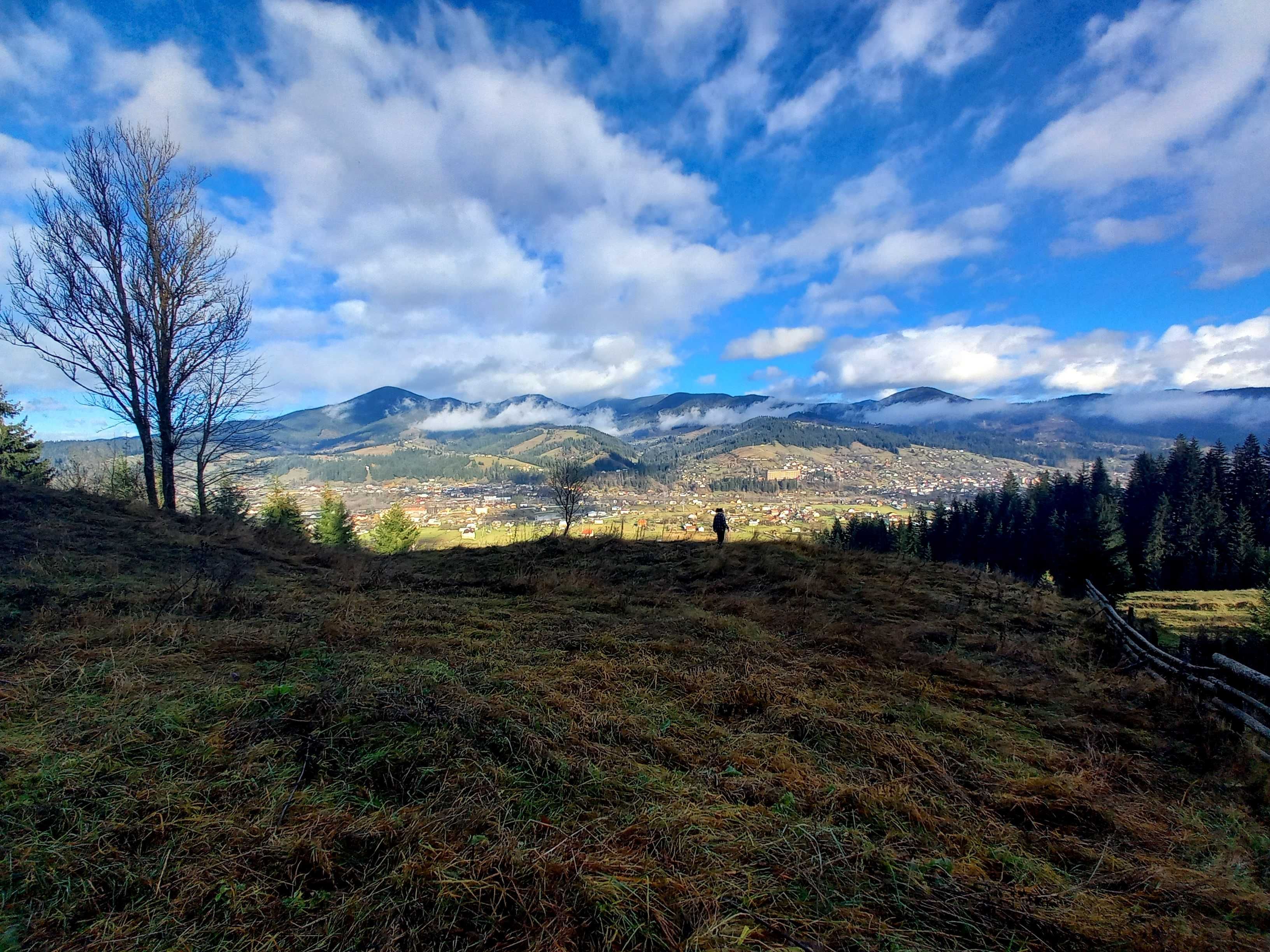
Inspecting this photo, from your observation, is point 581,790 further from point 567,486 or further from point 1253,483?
point 1253,483

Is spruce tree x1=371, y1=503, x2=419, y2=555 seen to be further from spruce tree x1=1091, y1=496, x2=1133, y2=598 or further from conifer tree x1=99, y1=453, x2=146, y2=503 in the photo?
spruce tree x1=1091, y1=496, x2=1133, y2=598

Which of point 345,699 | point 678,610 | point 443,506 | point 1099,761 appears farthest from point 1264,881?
point 443,506

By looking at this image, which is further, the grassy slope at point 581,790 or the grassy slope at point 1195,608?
the grassy slope at point 1195,608

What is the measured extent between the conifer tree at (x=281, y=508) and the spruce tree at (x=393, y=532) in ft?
13.9

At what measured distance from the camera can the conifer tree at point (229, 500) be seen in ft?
67.0

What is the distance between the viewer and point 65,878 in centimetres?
182

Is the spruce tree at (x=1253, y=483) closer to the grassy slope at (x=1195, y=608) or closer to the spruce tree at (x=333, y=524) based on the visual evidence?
the grassy slope at (x=1195, y=608)

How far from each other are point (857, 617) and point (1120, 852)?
4.15 m

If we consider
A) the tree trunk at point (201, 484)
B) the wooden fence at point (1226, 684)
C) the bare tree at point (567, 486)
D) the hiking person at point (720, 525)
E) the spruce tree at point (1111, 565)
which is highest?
the tree trunk at point (201, 484)

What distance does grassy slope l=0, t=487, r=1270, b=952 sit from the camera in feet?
5.93

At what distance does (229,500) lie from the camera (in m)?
23.0

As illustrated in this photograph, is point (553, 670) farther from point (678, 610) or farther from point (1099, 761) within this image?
point (1099, 761)

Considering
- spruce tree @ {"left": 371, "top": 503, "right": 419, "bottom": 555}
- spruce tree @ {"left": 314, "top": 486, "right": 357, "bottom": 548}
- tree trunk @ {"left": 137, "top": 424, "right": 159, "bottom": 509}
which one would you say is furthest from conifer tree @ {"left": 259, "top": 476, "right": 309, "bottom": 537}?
tree trunk @ {"left": 137, "top": 424, "right": 159, "bottom": 509}

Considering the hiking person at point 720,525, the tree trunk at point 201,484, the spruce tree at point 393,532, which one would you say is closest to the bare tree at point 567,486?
the hiking person at point 720,525
